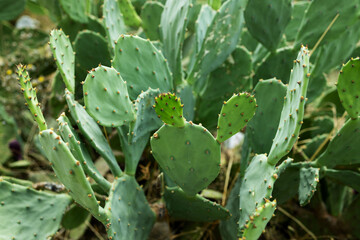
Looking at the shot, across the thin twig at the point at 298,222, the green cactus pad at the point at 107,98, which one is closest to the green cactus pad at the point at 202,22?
the green cactus pad at the point at 107,98

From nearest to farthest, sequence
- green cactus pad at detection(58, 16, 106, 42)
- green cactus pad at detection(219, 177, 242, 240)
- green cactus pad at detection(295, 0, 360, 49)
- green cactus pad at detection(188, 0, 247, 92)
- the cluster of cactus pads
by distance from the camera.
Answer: the cluster of cactus pads → green cactus pad at detection(219, 177, 242, 240) → green cactus pad at detection(188, 0, 247, 92) → green cactus pad at detection(295, 0, 360, 49) → green cactus pad at detection(58, 16, 106, 42)

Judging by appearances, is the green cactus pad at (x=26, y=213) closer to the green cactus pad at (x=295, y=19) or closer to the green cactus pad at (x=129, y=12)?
Answer: the green cactus pad at (x=129, y=12)

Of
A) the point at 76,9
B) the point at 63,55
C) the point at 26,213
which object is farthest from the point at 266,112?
the point at 76,9

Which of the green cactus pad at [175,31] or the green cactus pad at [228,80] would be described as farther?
the green cactus pad at [228,80]

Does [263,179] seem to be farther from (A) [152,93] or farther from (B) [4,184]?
(B) [4,184]

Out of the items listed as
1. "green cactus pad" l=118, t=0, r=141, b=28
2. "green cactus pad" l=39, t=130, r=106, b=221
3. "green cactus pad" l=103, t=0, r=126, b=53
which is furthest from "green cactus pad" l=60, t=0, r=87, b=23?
"green cactus pad" l=39, t=130, r=106, b=221

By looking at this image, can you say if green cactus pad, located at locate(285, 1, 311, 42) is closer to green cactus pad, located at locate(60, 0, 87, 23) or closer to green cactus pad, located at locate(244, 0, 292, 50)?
green cactus pad, located at locate(244, 0, 292, 50)
